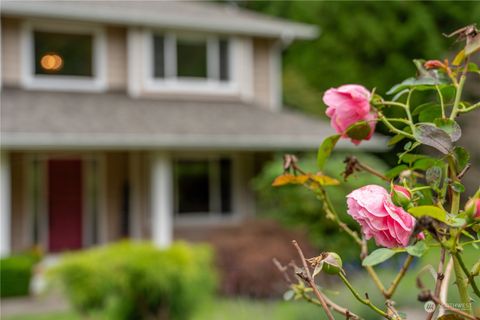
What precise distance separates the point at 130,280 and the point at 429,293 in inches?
206

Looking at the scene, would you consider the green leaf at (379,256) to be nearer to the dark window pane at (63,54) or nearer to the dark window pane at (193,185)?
the dark window pane at (63,54)

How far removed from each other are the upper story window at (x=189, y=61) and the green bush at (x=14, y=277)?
14.2ft

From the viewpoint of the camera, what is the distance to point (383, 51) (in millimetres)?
18531

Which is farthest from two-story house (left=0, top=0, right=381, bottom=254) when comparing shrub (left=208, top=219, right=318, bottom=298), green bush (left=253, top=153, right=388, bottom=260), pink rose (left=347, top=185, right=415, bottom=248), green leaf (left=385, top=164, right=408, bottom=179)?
pink rose (left=347, top=185, right=415, bottom=248)

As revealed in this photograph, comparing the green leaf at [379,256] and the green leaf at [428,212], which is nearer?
the green leaf at [428,212]

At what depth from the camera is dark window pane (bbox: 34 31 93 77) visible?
11.2m

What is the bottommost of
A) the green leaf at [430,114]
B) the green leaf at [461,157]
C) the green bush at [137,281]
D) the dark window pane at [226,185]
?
the green bush at [137,281]

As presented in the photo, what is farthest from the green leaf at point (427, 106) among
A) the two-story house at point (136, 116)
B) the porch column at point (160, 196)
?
the porch column at point (160, 196)

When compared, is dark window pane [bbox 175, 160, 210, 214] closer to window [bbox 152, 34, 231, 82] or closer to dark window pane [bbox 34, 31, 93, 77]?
window [bbox 152, 34, 231, 82]

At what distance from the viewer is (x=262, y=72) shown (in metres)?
12.9

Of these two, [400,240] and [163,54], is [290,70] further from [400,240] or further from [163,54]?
[400,240]

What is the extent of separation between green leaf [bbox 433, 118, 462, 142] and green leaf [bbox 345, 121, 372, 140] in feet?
0.44

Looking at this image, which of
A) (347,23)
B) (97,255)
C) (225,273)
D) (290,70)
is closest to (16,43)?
(225,273)

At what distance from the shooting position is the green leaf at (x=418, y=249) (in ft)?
2.80
